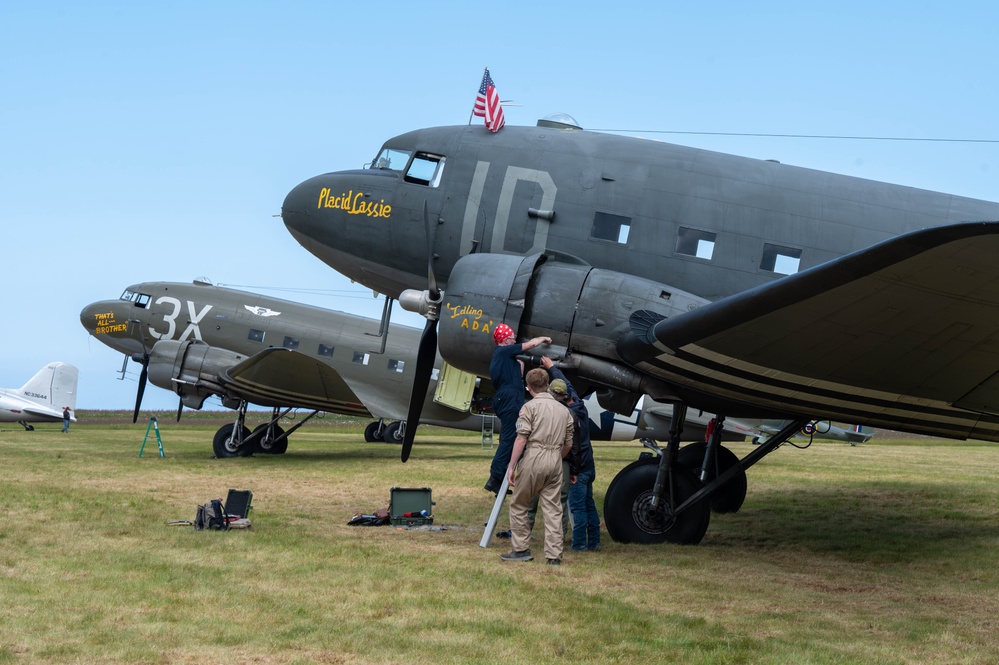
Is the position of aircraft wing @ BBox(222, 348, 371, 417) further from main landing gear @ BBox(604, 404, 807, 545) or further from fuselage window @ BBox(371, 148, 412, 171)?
main landing gear @ BBox(604, 404, 807, 545)

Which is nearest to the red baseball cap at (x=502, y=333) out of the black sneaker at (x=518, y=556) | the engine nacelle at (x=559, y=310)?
the engine nacelle at (x=559, y=310)

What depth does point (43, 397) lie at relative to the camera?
132 ft

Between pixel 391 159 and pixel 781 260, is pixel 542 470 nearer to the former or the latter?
pixel 781 260

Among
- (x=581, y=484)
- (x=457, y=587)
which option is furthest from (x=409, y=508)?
(x=457, y=587)

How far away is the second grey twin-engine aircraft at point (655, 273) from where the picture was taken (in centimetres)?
785

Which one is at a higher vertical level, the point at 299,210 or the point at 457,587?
the point at 299,210

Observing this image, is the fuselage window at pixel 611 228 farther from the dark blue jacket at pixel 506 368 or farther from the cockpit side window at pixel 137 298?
the cockpit side window at pixel 137 298

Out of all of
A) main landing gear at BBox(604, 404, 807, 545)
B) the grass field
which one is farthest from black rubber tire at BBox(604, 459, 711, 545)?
the grass field

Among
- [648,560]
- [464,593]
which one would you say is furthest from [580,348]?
[464,593]

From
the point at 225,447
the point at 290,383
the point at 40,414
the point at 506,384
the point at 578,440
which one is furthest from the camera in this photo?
the point at 40,414

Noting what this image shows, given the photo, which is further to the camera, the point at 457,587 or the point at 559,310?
the point at 559,310

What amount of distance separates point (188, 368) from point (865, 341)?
1893 cm

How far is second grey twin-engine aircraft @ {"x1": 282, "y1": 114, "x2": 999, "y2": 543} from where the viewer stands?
785cm

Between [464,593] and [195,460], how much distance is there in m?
15.9
